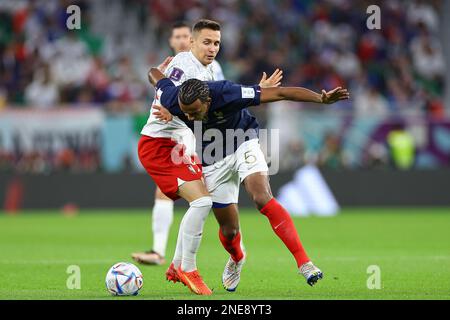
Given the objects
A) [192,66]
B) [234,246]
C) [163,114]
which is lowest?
[234,246]

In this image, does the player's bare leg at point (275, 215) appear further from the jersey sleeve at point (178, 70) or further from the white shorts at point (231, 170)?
the jersey sleeve at point (178, 70)

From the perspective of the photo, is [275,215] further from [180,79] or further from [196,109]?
[180,79]

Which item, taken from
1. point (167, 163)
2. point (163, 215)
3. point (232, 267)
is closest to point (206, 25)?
point (167, 163)

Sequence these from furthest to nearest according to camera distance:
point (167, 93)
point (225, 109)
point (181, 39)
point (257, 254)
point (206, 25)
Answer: point (257, 254)
point (181, 39)
point (206, 25)
point (167, 93)
point (225, 109)

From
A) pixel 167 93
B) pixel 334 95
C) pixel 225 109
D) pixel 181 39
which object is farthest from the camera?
pixel 181 39

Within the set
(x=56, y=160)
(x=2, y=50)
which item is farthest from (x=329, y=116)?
(x=2, y=50)

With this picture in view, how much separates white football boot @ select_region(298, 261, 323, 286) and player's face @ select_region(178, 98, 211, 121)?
1508mm

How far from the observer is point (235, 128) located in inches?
349

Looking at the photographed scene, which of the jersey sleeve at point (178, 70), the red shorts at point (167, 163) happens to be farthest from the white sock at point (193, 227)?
the jersey sleeve at point (178, 70)

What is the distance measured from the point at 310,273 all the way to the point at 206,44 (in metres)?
2.28

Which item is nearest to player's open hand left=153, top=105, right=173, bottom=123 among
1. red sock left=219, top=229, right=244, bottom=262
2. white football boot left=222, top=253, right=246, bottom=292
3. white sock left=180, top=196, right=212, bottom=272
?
white sock left=180, top=196, right=212, bottom=272
